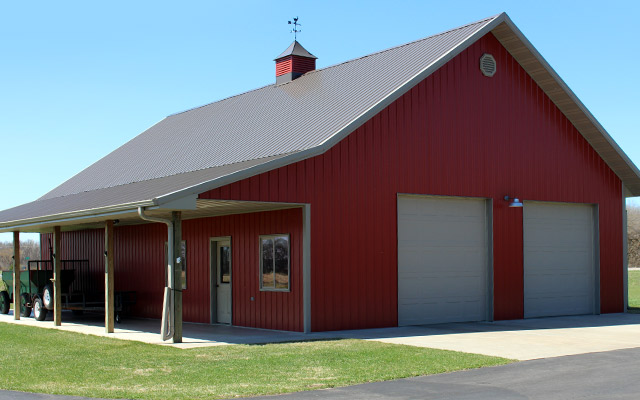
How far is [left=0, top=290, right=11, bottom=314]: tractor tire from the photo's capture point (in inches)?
959

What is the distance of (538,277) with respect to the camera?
2111 centimetres

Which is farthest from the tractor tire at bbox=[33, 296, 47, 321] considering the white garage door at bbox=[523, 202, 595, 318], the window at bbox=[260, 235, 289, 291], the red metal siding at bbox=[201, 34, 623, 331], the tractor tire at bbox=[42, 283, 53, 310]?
the white garage door at bbox=[523, 202, 595, 318]

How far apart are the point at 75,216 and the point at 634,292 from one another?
988 inches

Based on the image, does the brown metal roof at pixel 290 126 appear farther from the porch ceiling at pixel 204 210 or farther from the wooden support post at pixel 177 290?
the wooden support post at pixel 177 290

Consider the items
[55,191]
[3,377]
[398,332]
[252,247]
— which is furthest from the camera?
[55,191]

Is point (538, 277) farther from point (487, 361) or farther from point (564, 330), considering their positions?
point (487, 361)

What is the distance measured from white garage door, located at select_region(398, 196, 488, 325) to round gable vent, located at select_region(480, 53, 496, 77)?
317 cm

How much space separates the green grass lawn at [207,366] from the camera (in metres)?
10.4

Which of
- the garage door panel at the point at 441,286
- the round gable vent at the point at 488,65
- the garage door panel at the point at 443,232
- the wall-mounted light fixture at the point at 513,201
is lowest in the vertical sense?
the garage door panel at the point at 441,286

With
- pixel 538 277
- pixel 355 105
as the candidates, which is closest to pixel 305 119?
pixel 355 105

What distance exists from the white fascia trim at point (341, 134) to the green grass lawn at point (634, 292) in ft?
32.5

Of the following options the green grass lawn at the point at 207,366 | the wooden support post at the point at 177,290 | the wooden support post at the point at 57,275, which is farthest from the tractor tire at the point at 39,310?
the wooden support post at the point at 177,290

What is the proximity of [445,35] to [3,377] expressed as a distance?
13.7 metres

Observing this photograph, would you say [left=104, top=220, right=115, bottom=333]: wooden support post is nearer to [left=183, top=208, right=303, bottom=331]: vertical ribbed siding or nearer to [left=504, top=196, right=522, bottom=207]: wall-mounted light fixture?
[left=183, top=208, right=303, bottom=331]: vertical ribbed siding
